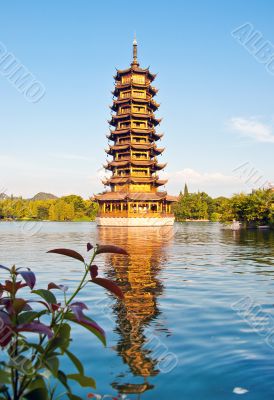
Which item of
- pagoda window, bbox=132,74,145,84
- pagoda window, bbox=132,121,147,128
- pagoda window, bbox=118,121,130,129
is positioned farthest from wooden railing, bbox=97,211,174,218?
pagoda window, bbox=132,74,145,84

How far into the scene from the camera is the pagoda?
164ft

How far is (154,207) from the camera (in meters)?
52.4

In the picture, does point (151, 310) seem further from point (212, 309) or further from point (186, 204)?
point (186, 204)

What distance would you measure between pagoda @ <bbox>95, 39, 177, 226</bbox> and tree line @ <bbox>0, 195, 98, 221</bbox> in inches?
1512

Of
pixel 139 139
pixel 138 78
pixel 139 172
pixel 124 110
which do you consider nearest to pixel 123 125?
pixel 124 110

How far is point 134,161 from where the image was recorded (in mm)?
51062

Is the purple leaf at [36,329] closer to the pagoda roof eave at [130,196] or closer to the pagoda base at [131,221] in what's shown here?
the pagoda roof eave at [130,196]

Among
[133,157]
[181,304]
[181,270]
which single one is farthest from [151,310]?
[133,157]

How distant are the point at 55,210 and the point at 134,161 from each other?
49.3 metres

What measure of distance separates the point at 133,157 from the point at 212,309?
150 ft

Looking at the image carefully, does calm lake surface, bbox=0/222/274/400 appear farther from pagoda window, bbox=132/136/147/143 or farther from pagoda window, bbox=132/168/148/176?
pagoda window, bbox=132/136/147/143

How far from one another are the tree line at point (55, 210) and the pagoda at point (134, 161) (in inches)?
1512

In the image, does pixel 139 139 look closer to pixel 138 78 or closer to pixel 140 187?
pixel 140 187

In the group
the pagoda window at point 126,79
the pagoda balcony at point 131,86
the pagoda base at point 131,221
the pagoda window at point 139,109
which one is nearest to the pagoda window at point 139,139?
the pagoda window at point 139,109
